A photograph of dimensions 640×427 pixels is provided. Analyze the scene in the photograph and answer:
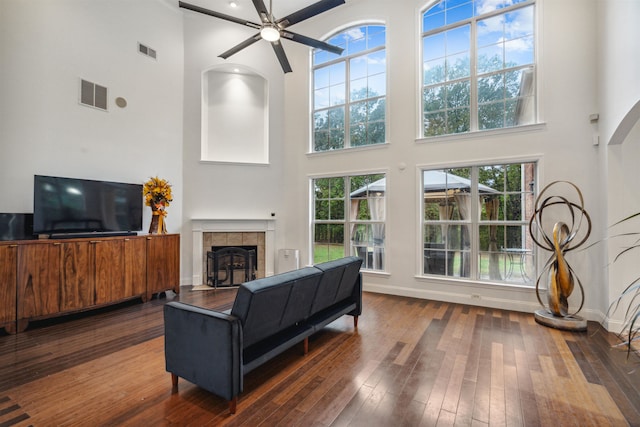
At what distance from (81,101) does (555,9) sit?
705cm

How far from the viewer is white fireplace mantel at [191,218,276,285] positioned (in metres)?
5.92

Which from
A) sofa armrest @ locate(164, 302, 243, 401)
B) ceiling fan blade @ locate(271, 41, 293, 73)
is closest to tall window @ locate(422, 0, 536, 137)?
ceiling fan blade @ locate(271, 41, 293, 73)

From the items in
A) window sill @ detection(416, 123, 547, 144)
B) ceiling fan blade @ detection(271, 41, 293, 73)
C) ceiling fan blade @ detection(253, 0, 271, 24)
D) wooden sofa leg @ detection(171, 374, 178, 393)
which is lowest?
wooden sofa leg @ detection(171, 374, 178, 393)

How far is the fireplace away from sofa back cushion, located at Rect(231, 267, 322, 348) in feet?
11.5

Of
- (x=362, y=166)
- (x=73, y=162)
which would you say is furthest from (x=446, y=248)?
(x=73, y=162)

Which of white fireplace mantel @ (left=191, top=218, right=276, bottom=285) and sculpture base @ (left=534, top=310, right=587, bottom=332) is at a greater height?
white fireplace mantel @ (left=191, top=218, right=276, bottom=285)

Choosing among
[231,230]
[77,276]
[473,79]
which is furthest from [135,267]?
[473,79]

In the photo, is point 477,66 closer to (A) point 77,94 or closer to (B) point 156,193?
(B) point 156,193

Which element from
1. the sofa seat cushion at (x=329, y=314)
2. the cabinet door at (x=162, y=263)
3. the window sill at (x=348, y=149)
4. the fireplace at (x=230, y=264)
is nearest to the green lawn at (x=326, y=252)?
the fireplace at (x=230, y=264)

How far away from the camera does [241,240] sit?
20.3 feet

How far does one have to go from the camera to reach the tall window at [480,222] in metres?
4.50

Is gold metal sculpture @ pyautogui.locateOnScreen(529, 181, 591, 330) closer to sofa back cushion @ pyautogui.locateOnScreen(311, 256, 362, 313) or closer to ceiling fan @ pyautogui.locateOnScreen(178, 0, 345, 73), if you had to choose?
sofa back cushion @ pyautogui.locateOnScreen(311, 256, 362, 313)

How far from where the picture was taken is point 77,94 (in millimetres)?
4492

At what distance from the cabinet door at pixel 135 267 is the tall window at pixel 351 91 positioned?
149 inches
